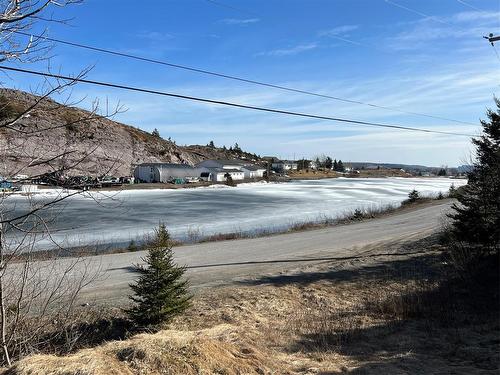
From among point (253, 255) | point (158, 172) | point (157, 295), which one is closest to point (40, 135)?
point (157, 295)

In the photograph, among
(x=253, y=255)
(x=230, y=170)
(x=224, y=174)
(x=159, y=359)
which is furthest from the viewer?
(x=230, y=170)

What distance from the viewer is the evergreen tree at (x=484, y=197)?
13.4 m

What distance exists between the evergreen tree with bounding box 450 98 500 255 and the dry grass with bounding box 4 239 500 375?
1.61m

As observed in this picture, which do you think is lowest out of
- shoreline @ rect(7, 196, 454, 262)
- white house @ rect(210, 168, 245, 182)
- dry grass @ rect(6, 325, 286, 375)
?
shoreline @ rect(7, 196, 454, 262)

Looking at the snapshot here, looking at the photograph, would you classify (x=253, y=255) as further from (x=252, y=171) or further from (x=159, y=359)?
(x=252, y=171)

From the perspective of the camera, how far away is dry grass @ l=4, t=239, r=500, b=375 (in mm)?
5285

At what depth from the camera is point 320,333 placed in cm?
891

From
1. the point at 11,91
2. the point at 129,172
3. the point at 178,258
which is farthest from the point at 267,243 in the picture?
the point at 129,172

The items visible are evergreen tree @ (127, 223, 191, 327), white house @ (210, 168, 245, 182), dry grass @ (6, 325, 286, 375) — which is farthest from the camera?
white house @ (210, 168, 245, 182)

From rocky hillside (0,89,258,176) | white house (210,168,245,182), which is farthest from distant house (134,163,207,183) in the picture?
rocky hillside (0,89,258,176)

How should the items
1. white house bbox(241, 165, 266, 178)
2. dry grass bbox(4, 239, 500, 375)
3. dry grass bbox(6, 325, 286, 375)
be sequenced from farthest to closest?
white house bbox(241, 165, 266, 178) < dry grass bbox(4, 239, 500, 375) < dry grass bbox(6, 325, 286, 375)

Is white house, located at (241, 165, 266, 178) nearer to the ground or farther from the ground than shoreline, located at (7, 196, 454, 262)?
farther from the ground

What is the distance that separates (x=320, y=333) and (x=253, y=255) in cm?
963

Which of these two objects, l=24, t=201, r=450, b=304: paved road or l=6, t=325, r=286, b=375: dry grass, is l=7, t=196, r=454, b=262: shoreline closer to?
l=24, t=201, r=450, b=304: paved road
